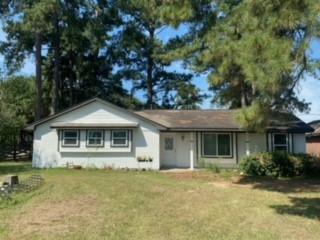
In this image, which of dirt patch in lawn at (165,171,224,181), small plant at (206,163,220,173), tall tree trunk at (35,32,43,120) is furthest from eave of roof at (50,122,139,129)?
tall tree trunk at (35,32,43,120)

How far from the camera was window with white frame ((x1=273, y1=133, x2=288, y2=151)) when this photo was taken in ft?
76.6

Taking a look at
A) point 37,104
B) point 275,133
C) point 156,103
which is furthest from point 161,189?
point 156,103

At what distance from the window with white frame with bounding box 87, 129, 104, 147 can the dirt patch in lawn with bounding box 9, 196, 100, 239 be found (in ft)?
35.9

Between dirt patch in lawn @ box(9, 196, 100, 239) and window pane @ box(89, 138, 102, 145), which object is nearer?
dirt patch in lawn @ box(9, 196, 100, 239)

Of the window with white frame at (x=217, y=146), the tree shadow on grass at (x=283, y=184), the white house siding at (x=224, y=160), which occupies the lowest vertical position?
the tree shadow on grass at (x=283, y=184)

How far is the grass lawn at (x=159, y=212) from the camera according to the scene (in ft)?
27.0

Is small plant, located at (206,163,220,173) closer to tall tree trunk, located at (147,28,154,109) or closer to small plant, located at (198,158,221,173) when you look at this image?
small plant, located at (198,158,221,173)

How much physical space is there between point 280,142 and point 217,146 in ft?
11.8

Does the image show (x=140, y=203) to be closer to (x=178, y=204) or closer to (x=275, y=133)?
(x=178, y=204)

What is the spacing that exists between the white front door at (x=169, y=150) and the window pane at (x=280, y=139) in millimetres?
5877

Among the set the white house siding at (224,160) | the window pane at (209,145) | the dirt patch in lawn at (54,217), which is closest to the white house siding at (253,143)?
the white house siding at (224,160)

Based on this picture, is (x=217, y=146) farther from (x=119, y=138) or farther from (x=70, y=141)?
(x=70, y=141)

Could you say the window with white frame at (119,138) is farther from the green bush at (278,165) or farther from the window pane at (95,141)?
the green bush at (278,165)

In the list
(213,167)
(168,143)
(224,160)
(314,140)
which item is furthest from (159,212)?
(314,140)
